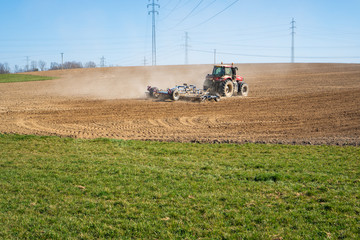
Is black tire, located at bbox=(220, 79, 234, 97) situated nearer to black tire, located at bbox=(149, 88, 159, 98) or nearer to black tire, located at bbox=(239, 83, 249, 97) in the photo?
black tire, located at bbox=(239, 83, 249, 97)

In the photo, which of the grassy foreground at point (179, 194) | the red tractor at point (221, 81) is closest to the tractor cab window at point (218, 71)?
the red tractor at point (221, 81)

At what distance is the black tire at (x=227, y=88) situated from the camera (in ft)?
86.3

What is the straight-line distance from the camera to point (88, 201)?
5977 millimetres

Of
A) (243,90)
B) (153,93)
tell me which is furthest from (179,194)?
(243,90)

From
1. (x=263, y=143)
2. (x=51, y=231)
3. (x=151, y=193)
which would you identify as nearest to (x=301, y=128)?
(x=263, y=143)

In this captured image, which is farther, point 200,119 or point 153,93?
point 153,93

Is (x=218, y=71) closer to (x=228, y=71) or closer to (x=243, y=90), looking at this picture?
(x=228, y=71)

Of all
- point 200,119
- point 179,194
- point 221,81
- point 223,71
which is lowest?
point 179,194

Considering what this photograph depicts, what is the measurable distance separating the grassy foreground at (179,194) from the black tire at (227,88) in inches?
642

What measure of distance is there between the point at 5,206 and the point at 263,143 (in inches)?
349

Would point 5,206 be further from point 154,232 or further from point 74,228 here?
point 154,232

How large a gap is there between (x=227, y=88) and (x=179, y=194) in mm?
21573

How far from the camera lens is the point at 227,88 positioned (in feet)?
89.0

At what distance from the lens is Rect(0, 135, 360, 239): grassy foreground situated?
4949 millimetres
